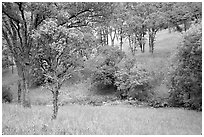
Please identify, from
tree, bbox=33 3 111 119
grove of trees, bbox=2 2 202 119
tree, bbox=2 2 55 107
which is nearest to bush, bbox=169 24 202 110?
grove of trees, bbox=2 2 202 119

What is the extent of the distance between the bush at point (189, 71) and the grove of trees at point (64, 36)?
423 cm

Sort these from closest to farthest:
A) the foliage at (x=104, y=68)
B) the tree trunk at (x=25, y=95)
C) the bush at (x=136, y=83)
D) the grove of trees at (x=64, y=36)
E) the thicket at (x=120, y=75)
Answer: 1. the grove of trees at (x=64, y=36)
2. the tree trunk at (x=25, y=95)
3. the bush at (x=136, y=83)
4. the thicket at (x=120, y=75)
5. the foliage at (x=104, y=68)

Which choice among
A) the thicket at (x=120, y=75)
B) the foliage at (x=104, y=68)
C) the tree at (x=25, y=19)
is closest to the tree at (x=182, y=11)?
the thicket at (x=120, y=75)

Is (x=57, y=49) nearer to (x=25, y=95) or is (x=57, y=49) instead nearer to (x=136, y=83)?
(x=25, y=95)

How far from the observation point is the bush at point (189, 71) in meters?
14.7

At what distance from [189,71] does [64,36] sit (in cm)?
975

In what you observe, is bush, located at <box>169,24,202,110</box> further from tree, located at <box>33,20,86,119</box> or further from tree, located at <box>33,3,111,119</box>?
tree, located at <box>33,20,86,119</box>

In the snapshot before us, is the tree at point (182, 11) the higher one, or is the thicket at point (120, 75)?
the tree at point (182, 11)

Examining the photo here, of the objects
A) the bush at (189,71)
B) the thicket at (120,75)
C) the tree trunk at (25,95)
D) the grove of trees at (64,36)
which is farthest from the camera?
the thicket at (120,75)

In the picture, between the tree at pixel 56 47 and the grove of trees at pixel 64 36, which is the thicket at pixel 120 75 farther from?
the tree at pixel 56 47

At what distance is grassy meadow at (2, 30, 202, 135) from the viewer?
7949mm

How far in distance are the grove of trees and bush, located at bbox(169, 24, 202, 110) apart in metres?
4.23

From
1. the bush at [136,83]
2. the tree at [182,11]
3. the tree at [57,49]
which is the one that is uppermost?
the tree at [182,11]

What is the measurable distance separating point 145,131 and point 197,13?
17.4m
